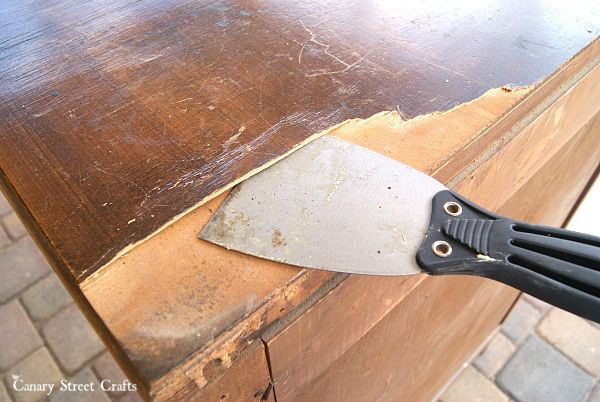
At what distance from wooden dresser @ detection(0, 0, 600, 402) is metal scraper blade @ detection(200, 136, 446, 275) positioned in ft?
0.06

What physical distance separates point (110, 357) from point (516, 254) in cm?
152

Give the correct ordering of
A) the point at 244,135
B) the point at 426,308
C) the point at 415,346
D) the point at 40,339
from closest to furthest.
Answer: the point at 244,135 < the point at 426,308 < the point at 415,346 < the point at 40,339

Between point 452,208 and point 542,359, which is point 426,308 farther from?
point 542,359

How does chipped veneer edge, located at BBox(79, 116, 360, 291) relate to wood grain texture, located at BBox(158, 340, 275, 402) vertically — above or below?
above

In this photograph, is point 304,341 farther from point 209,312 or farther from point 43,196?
point 43,196

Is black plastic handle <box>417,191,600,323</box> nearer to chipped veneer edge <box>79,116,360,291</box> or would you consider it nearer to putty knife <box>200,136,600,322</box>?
putty knife <box>200,136,600,322</box>

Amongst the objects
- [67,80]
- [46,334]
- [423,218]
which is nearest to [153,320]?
[423,218]

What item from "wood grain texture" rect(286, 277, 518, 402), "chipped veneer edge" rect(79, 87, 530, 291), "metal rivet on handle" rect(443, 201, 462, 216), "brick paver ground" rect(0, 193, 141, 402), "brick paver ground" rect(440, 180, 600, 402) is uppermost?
"chipped veneer edge" rect(79, 87, 530, 291)

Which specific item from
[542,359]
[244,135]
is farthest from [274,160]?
[542,359]

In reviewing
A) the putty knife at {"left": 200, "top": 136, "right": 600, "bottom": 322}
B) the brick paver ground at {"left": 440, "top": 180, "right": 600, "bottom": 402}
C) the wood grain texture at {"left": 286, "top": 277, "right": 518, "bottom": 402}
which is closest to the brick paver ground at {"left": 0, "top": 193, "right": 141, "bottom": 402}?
the wood grain texture at {"left": 286, "top": 277, "right": 518, "bottom": 402}

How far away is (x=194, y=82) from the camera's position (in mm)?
627

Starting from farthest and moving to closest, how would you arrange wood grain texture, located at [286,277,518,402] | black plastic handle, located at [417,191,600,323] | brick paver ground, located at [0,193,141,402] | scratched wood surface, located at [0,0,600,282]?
brick paver ground, located at [0,193,141,402]
wood grain texture, located at [286,277,518,402]
scratched wood surface, located at [0,0,600,282]
black plastic handle, located at [417,191,600,323]

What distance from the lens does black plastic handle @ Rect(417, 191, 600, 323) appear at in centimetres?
40

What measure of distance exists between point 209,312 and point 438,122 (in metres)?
0.37
